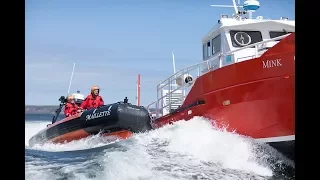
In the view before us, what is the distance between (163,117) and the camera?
536 centimetres

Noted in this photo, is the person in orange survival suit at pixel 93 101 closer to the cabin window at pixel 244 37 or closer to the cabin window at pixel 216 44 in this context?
the cabin window at pixel 216 44

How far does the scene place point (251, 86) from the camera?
3979mm

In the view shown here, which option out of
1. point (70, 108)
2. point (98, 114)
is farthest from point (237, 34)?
point (70, 108)

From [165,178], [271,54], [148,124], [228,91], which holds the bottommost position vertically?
[165,178]

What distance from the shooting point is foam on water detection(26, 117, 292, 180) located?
328cm

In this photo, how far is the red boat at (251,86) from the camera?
12.4 feet

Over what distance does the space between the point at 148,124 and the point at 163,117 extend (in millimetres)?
247

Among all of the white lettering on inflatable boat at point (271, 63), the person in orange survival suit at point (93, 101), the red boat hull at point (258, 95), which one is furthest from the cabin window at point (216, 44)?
the person in orange survival suit at point (93, 101)

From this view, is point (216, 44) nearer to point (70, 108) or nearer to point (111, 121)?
point (111, 121)

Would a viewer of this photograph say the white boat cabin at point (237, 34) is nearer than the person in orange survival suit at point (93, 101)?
Yes

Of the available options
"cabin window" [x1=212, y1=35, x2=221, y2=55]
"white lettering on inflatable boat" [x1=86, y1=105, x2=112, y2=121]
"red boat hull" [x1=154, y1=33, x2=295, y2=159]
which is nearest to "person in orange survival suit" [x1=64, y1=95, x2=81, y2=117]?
"white lettering on inflatable boat" [x1=86, y1=105, x2=112, y2=121]

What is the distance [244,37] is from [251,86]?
1247 millimetres
